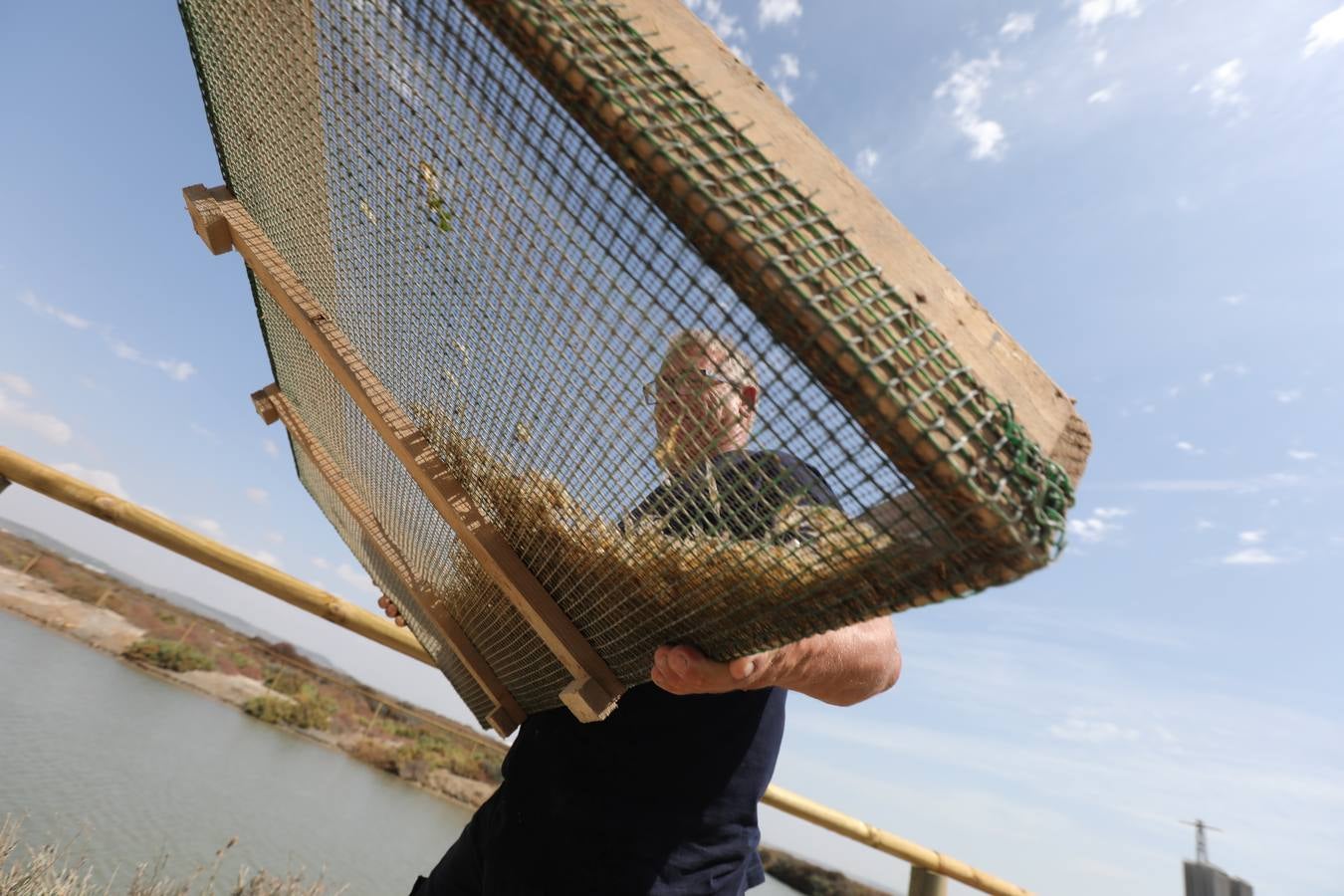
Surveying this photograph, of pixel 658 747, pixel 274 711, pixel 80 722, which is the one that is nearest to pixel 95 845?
pixel 80 722

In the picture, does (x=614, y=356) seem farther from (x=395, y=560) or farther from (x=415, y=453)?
(x=395, y=560)

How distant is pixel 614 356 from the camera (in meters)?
0.86

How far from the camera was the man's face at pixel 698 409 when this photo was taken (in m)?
0.76

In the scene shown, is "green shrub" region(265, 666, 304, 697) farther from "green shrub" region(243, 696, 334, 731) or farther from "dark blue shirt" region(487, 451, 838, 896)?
"dark blue shirt" region(487, 451, 838, 896)

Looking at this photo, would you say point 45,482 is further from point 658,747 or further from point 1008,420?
point 1008,420

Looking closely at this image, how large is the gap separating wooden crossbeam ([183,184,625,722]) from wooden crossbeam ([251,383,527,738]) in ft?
2.15

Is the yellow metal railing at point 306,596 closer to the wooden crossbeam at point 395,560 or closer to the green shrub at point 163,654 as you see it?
the wooden crossbeam at point 395,560

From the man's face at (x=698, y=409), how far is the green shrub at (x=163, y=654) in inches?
641

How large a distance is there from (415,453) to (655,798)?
84cm

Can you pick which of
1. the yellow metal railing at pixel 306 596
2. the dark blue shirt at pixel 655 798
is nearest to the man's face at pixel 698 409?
the dark blue shirt at pixel 655 798

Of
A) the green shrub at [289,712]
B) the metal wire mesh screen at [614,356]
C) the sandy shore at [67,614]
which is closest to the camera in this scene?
the metal wire mesh screen at [614,356]

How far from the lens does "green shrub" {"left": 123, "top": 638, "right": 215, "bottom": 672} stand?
43.9 feet

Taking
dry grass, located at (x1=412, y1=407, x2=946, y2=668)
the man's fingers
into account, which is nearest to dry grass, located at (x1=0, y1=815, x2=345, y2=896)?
dry grass, located at (x1=412, y1=407, x2=946, y2=668)

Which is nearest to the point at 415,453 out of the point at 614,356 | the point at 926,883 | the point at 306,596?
the point at 614,356
